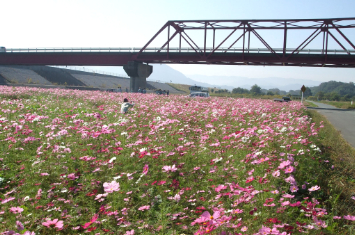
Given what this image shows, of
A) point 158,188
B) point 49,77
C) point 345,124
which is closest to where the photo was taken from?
point 158,188

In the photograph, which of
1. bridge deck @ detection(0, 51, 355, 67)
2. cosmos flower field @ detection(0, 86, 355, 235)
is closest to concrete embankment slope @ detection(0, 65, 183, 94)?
bridge deck @ detection(0, 51, 355, 67)

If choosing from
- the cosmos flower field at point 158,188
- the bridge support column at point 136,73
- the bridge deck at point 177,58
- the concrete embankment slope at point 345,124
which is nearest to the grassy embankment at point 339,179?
the cosmos flower field at point 158,188

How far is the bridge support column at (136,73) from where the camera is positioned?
136ft

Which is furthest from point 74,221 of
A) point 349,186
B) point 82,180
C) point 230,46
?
point 230,46

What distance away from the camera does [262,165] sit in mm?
4723

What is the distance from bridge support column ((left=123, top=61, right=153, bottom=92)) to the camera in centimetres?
4150

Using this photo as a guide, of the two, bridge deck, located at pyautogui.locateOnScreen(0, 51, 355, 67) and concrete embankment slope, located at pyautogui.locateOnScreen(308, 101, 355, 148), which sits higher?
bridge deck, located at pyautogui.locateOnScreen(0, 51, 355, 67)

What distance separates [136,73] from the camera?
42.0 m

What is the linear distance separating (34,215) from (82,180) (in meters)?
0.96

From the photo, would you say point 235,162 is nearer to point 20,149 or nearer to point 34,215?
point 34,215

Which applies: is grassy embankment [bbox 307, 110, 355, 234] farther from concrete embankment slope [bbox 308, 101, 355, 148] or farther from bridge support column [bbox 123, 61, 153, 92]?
bridge support column [bbox 123, 61, 153, 92]

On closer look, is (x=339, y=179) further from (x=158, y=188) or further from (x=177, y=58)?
(x=177, y=58)

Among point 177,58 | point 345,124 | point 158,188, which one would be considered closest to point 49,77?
point 177,58

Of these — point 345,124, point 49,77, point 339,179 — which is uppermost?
point 49,77
